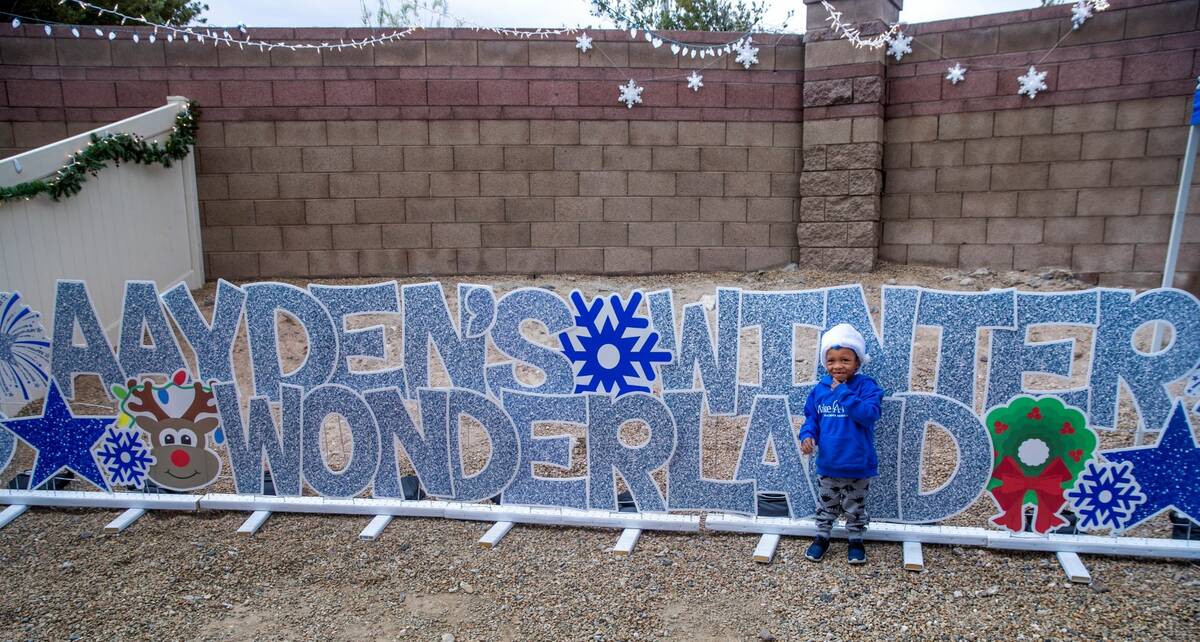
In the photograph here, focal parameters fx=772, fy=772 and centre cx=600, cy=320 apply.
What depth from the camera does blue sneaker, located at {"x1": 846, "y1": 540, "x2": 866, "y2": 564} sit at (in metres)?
3.57

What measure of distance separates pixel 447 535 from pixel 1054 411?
9.92 ft

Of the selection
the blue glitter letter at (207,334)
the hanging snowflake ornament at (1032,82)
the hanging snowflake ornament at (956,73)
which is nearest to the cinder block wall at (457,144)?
the hanging snowflake ornament at (956,73)

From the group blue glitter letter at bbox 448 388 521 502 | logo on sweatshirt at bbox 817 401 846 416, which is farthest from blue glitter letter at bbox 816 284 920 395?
blue glitter letter at bbox 448 388 521 502

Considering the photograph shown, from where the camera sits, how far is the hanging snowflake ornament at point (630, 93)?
786 cm

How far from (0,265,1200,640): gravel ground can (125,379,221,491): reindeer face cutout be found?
0.25m

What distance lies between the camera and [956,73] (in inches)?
292

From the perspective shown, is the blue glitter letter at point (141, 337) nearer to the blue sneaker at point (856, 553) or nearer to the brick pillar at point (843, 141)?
the blue sneaker at point (856, 553)

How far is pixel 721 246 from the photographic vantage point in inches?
320

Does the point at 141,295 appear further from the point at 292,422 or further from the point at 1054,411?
the point at 1054,411

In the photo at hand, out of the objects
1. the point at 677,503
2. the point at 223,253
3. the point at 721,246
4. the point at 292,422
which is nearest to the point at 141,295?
the point at 292,422

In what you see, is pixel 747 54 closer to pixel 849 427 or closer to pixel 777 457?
pixel 777 457

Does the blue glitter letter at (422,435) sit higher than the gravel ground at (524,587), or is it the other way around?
the blue glitter letter at (422,435)

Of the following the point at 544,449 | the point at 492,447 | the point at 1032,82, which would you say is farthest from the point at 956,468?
the point at 1032,82

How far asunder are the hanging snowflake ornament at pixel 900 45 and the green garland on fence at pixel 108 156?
7022 millimetres
